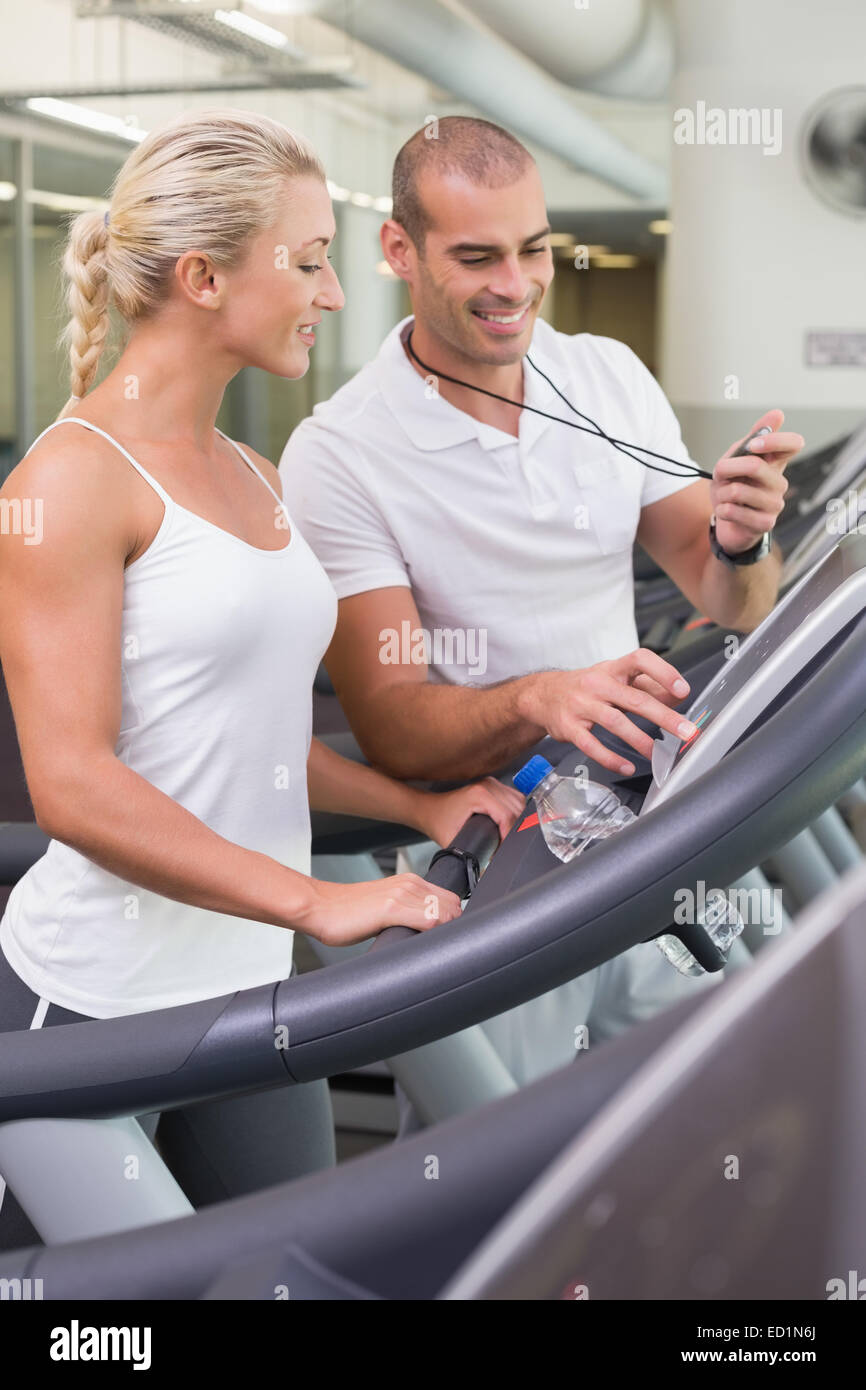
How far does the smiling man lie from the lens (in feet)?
4.95

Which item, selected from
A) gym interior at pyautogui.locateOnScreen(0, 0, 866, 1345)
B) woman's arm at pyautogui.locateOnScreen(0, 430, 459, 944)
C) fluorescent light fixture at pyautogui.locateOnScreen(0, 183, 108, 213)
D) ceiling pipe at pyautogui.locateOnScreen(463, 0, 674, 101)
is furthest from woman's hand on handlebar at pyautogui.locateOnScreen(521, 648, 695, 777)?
fluorescent light fixture at pyautogui.locateOnScreen(0, 183, 108, 213)

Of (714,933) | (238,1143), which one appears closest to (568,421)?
(714,933)

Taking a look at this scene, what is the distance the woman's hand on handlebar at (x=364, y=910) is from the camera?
3.44 feet

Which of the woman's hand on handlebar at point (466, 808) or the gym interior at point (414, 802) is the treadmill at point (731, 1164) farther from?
the woman's hand on handlebar at point (466, 808)

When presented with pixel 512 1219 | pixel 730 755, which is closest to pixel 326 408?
pixel 730 755

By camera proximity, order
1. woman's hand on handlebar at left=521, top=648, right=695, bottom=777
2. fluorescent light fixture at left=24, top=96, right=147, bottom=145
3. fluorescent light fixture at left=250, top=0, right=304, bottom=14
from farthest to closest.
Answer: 1. fluorescent light fixture at left=24, top=96, right=147, bottom=145
2. fluorescent light fixture at left=250, top=0, right=304, bottom=14
3. woman's hand on handlebar at left=521, top=648, right=695, bottom=777

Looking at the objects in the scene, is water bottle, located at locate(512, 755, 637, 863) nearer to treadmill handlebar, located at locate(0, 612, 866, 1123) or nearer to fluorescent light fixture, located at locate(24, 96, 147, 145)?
treadmill handlebar, located at locate(0, 612, 866, 1123)

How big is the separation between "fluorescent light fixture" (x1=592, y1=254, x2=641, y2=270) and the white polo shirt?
5.14 m

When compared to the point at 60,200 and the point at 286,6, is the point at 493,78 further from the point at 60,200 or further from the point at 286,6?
the point at 60,200

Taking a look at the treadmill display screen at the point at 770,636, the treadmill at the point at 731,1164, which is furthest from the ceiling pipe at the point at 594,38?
the treadmill at the point at 731,1164

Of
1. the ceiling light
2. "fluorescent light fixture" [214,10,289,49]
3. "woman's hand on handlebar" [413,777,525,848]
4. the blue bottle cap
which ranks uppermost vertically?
"fluorescent light fixture" [214,10,289,49]

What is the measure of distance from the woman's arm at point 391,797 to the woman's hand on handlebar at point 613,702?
11 cm

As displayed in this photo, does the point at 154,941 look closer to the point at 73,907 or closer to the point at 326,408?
the point at 73,907
